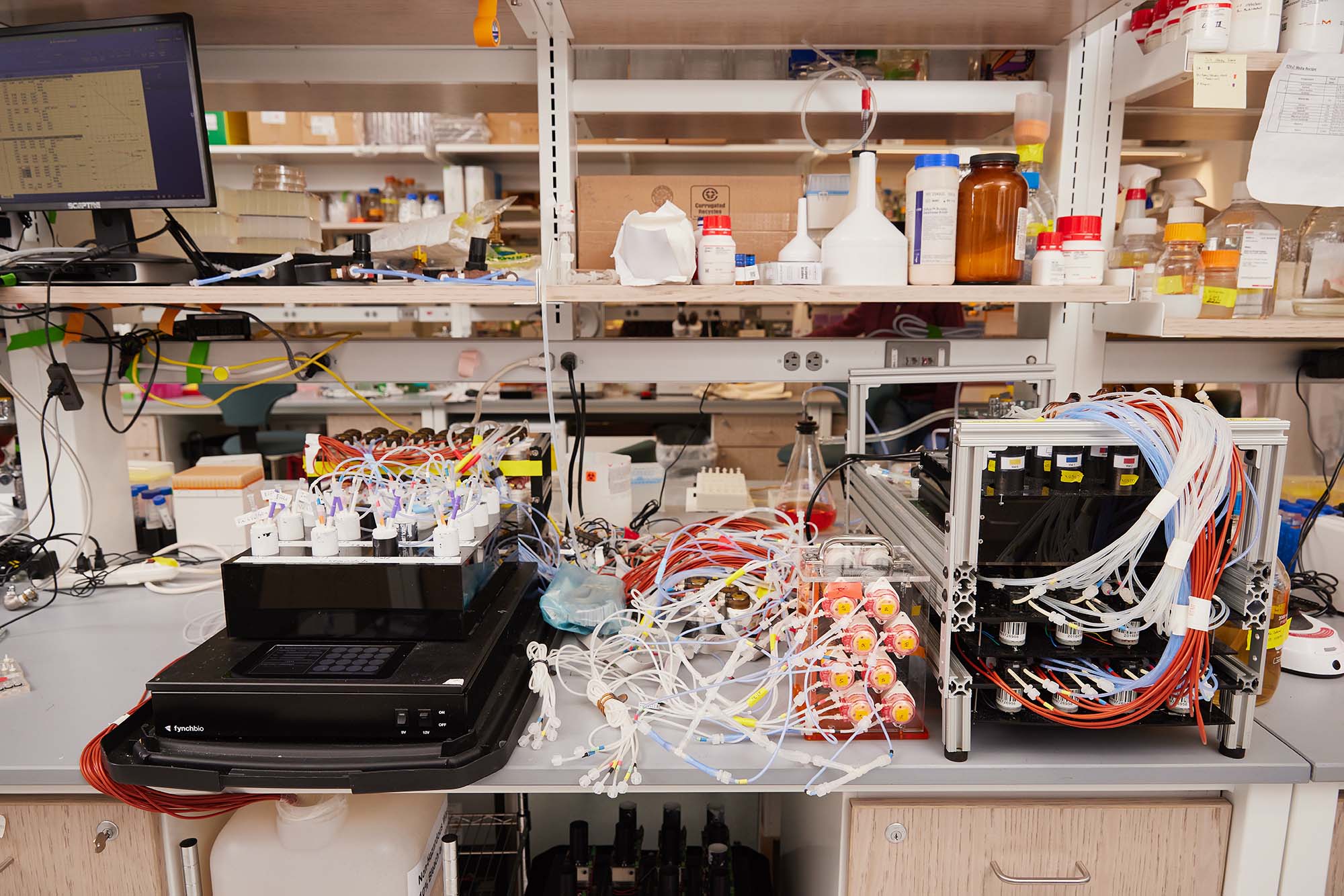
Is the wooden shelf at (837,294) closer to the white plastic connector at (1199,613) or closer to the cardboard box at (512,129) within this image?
the white plastic connector at (1199,613)

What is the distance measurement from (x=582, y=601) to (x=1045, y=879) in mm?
678

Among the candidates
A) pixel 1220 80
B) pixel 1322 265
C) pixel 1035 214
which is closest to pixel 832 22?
pixel 1035 214

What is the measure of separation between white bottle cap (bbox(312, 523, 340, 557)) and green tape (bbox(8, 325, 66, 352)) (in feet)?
2.72

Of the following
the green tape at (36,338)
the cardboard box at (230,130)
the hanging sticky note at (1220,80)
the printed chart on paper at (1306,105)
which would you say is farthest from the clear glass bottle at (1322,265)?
the cardboard box at (230,130)

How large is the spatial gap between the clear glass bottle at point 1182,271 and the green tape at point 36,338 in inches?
74.8

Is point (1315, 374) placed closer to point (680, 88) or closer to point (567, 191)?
point (680, 88)

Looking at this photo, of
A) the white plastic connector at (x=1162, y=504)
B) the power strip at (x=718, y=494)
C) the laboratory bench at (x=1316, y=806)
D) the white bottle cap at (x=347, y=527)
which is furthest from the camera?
the power strip at (x=718, y=494)

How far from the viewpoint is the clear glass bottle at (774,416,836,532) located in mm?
1477

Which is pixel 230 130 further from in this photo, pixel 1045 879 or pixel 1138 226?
pixel 1045 879

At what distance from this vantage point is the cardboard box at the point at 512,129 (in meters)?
3.91

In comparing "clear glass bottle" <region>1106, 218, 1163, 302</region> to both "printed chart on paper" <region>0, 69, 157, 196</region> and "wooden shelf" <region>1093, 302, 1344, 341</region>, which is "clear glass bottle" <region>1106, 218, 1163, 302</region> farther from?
"printed chart on paper" <region>0, 69, 157, 196</region>

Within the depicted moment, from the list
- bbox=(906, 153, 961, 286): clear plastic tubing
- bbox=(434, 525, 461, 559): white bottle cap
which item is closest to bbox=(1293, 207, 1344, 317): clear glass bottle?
bbox=(906, 153, 961, 286): clear plastic tubing

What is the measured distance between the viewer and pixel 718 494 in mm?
1640

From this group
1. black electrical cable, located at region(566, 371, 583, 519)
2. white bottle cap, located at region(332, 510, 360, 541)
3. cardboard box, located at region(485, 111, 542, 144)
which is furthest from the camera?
cardboard box, located at region(485, 111, 542, 144)
